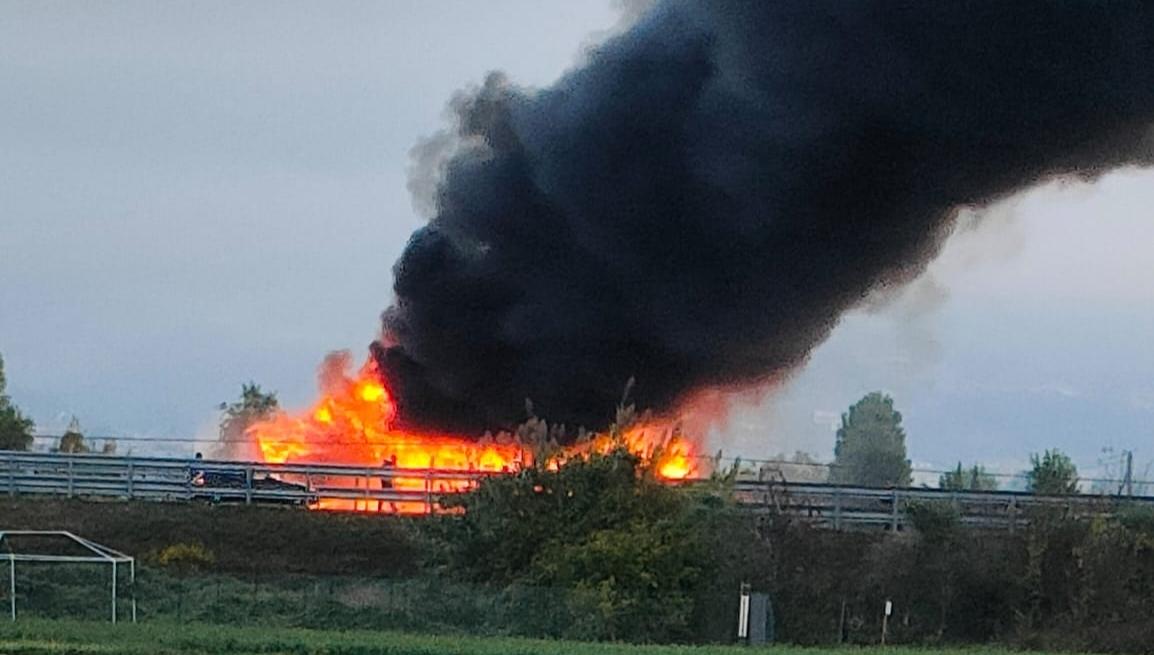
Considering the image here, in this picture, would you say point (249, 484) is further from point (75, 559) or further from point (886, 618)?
point (886, 618)

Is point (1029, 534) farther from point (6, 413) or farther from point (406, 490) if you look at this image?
point (6, 413)

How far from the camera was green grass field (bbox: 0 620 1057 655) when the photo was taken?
28453 mm

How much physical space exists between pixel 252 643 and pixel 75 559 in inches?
312

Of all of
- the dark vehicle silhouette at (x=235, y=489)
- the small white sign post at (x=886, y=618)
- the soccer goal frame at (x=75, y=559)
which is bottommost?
the small white sign post at (x=886, y=618)

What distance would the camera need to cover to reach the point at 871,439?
12106cm

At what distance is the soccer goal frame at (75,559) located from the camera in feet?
115

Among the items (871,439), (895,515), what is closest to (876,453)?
(871,439)

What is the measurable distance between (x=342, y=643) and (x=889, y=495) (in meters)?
17.8

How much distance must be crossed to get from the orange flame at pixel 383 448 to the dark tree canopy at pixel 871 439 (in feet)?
169

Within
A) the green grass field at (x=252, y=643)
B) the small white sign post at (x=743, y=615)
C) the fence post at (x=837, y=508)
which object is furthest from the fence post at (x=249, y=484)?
the fence post at (x=837, y=508)

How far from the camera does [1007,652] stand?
35281 millimetres

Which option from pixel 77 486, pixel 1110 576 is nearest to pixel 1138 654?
pixel 1110 576

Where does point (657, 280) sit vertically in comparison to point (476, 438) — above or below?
above

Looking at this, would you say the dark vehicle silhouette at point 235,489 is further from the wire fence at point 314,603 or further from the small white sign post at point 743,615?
the small white sign post at point 743,615
